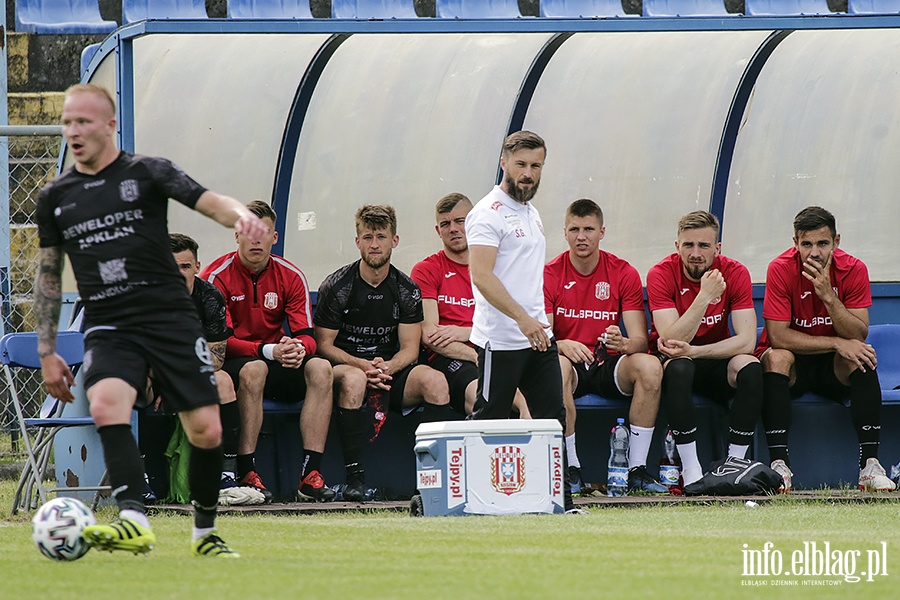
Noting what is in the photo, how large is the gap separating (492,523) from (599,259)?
277 cm

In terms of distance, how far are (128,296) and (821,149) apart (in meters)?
6.16

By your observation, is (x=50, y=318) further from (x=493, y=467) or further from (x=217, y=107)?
(x=217, y=107)

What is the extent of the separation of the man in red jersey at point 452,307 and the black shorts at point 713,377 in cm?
110

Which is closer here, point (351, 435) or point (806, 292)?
point (351, 435)

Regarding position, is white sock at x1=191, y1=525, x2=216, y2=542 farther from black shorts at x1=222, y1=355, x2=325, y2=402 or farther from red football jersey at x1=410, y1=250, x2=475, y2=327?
red football jersey at x1=410, y1=250, x2=475, y2=327

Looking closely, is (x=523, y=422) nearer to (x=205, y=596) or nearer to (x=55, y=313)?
(x=55, y=313)

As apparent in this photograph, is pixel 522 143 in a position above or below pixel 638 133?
below

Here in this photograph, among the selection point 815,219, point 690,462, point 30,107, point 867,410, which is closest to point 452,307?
point 690,462

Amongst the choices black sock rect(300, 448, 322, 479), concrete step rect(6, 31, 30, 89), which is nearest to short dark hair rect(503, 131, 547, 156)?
black sock rect(300, 448, 322, 479)

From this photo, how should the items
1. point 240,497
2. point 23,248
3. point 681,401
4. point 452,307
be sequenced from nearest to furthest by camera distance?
point 240,497 → point 681,401 → point 452,307 → point 23,248

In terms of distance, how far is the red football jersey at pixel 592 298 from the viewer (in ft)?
30.4

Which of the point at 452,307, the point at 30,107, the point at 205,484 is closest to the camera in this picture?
the point at 205,484

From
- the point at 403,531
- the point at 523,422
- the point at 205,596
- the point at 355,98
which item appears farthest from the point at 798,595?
the point at 355,98

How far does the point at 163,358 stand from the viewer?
17.9ft
